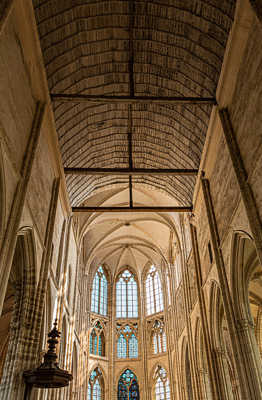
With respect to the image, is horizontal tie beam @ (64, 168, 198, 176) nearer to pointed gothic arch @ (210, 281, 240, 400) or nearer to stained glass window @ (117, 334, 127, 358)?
Answer: pointed gothic arch @ (210, 281, 240, 400)

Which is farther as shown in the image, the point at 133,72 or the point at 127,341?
the point at 127,341

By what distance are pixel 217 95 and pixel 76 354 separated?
18.1m

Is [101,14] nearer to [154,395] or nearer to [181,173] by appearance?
[181,173]

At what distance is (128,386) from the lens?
26.7 metres

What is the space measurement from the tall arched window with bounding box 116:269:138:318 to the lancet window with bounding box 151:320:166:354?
6.97ft

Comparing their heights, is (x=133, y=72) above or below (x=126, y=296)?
below

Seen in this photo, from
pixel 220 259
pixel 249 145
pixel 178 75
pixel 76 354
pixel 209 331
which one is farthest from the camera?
pixel 76 354

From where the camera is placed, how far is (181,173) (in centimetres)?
1504

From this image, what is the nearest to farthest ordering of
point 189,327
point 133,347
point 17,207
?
point 17,207, point 189,327, point 133,347

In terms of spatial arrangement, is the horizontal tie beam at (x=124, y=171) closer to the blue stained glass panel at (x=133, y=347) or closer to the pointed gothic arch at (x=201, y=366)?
the pointed gothic arch at (x=201, y=366)

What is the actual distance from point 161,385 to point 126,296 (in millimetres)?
7649

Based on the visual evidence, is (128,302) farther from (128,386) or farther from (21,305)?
(21,305)

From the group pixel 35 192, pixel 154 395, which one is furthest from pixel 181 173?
pixel 154 395

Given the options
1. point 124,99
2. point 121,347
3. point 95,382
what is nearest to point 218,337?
point 124,99
